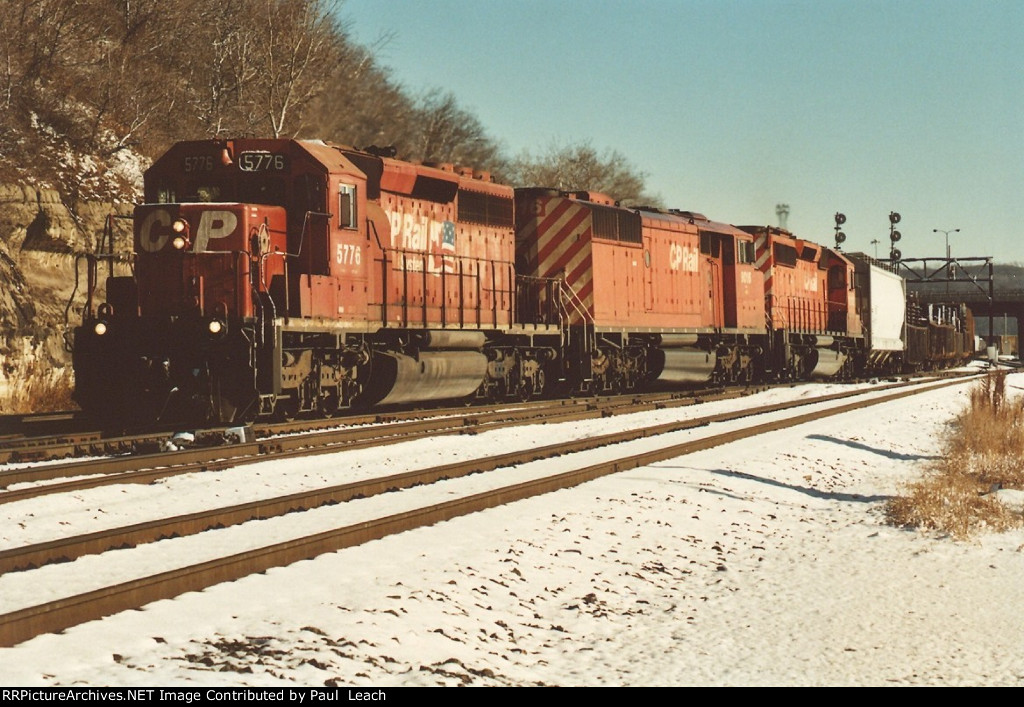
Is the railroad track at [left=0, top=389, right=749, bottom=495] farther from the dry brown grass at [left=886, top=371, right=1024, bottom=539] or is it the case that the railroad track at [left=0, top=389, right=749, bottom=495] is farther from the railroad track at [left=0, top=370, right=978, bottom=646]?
the dry brown grass at [left=886, top=371, right=1024, bottom=539]

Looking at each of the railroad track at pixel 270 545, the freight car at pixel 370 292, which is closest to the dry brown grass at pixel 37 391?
the freight car at pixel 370 292

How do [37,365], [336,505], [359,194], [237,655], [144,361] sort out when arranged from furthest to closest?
[37,365]
[359,194]
[144,361]
[336,505]
[237,655]

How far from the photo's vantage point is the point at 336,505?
9516 mm

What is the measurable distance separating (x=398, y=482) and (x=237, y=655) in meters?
5.64

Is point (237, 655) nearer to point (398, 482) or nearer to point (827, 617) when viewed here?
point (827, 617)

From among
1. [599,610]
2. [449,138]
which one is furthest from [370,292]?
[449,138]

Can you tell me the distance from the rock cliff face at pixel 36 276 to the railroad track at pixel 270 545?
13.2m

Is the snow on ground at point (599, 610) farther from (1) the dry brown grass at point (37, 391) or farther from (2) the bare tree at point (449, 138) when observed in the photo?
(2) the bare tree at point (449, 138)

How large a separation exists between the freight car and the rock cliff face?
411 cm

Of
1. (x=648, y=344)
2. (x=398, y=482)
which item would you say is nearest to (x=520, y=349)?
(x=648, y=344)

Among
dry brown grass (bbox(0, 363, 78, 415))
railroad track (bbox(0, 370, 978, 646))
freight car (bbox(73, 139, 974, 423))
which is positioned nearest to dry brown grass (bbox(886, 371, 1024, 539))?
railroad track (bbox(0, 370, 978, 646))

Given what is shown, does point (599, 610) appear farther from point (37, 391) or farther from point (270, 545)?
point (37, 391)

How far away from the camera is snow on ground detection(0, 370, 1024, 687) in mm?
5051

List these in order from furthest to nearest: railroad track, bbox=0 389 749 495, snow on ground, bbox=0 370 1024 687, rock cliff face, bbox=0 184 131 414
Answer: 1. rock cliff face, bbox=0 184 131 414
2. railroad track, bbox=0 389 749 495
3. snow on ground, bbox=0 370 1024 687
